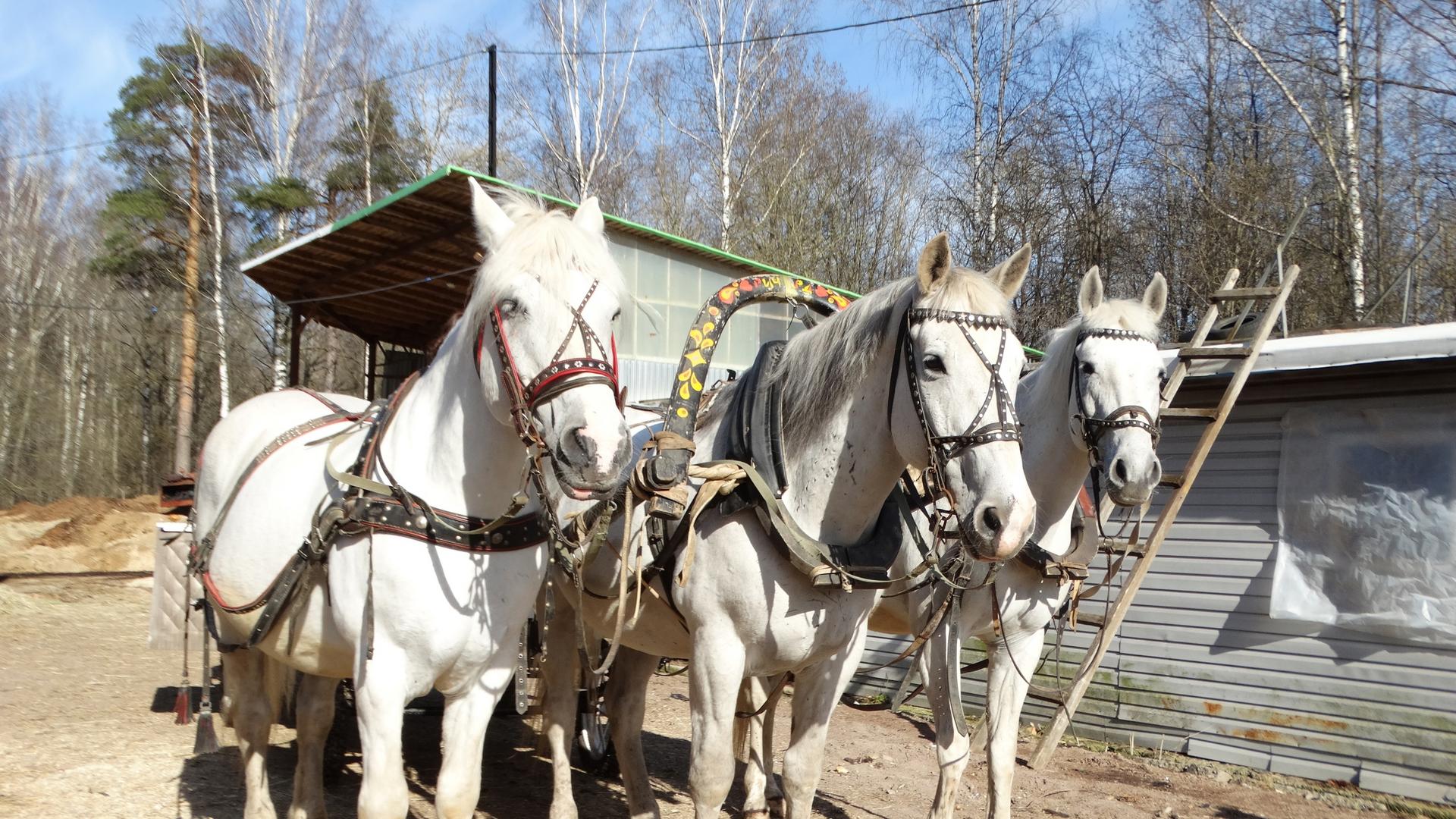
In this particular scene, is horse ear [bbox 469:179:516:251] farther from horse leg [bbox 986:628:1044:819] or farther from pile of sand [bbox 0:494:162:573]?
pile of sand [bbox 0:494:162:573]

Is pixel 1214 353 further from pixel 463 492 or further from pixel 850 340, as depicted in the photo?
pixel 463 492

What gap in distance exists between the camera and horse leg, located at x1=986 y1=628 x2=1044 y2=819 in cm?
404

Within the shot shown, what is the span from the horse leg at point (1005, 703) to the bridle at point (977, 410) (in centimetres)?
161

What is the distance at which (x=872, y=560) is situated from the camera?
311cm

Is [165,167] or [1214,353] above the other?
[165,167]

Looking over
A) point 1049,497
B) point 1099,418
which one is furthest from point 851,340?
point 1049,497

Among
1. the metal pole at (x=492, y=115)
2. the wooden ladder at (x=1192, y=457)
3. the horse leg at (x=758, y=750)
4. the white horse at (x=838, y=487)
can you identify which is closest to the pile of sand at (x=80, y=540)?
the metal pole at (x=492, y=115)

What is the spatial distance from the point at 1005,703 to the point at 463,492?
261 centimetres

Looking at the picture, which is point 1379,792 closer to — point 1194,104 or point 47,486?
point 1194,104

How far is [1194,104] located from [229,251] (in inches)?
757

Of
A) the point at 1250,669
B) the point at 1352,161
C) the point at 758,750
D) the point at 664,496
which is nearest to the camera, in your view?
the point at 664,496

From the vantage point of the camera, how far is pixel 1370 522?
6117 mm

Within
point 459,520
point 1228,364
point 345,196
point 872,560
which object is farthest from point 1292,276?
point 345,196

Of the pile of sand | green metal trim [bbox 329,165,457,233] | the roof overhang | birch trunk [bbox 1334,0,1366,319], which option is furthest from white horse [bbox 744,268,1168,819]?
the pile of sand
